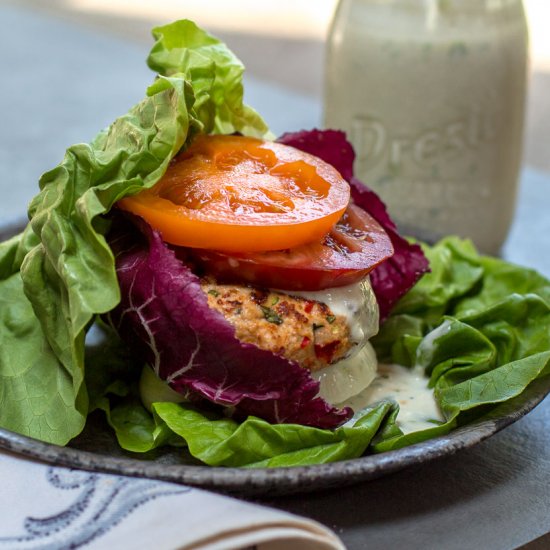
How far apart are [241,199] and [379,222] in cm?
40

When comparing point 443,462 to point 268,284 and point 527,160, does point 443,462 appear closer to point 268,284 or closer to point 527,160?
point 268,284

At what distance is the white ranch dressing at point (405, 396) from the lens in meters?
1.64

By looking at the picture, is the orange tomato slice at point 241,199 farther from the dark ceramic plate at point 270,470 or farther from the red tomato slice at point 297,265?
the dark ceramic plate at point 270,470

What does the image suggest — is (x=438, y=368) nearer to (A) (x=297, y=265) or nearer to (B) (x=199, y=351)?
(A) (x=297, y=265)

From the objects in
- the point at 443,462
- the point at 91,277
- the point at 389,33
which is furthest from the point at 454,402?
the point at 389,33

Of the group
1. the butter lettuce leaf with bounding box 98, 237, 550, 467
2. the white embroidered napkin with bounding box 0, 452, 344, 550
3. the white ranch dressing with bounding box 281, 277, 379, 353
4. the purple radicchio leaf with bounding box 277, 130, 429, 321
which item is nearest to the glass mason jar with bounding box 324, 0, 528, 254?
the butter lettuce leaf with bounding box 98, 237, 550, 467

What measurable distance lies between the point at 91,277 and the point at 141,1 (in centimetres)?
643

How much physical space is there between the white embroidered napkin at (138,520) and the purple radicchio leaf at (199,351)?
0.24 metres

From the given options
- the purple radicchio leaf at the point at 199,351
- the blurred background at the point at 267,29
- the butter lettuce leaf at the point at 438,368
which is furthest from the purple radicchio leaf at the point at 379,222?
the blurred background at the point at 267,29

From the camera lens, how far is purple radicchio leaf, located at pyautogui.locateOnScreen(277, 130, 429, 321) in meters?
1.88

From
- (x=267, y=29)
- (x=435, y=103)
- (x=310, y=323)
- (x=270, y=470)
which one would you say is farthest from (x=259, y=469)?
(x=267, y=29)

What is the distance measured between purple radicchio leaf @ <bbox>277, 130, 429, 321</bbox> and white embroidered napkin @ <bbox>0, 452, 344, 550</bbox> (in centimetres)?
70

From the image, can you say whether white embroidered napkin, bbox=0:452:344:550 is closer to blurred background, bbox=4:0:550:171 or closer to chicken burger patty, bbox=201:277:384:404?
chicken burger patty, bbox=201:277:384:404

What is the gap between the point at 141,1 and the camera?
7.52 m
